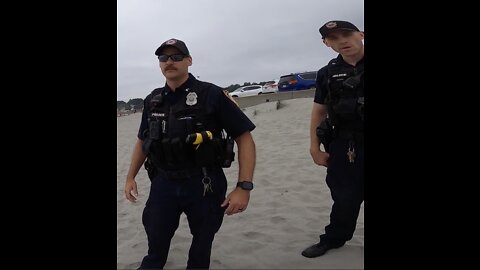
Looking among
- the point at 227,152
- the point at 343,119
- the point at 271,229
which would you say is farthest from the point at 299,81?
the point at 227,152

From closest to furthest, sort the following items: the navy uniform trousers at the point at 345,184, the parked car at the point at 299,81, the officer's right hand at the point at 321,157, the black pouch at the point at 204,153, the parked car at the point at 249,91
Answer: the black pouch at the point at 204,153, the navy uniform trousers at the point at 345,184, the officer's right hand at the point at 321,157, the parked car at the point at 299,81, the parked car at the point at 249,91

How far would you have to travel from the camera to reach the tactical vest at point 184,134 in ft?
6.65

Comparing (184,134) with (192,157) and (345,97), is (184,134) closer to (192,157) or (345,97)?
(192,157)

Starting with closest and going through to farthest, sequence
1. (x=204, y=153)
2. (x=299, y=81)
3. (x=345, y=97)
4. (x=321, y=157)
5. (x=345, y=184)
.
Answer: (x=204, y=153)
(x=345, y=97)
(x=345, y=184)
(x=321, y=157)
(x=299, y=81)

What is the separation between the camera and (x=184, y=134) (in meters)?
2.04

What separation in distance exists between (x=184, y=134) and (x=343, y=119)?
1135 mm

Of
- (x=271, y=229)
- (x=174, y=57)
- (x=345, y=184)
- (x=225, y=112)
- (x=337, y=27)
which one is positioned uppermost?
(x=337, y=27)

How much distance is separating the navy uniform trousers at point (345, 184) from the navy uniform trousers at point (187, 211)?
89cm

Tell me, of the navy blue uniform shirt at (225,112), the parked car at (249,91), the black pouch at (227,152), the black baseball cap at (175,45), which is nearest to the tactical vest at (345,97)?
the navy blue uniform shirt at (225,112)

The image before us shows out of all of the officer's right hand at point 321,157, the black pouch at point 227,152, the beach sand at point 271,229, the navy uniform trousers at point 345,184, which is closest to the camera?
the black pouch at point 227,152

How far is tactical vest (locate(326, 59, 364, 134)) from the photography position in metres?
2.20

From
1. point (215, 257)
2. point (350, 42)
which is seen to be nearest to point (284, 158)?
point (215, 257)

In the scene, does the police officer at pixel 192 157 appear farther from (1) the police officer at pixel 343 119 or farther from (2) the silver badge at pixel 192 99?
(1) the police officer at pixel 343 119
